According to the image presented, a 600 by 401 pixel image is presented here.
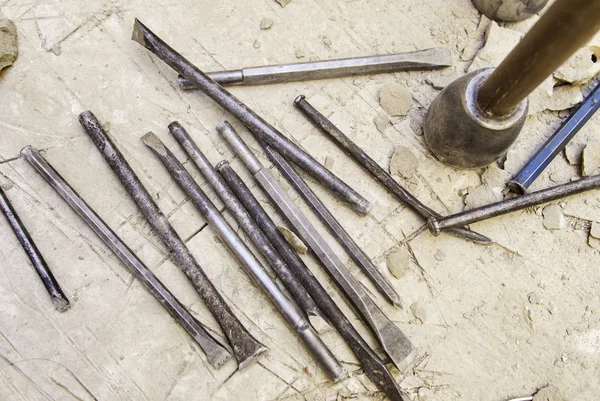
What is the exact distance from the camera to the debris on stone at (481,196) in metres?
2.32

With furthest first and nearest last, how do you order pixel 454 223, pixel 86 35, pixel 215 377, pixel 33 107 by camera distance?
pixel 86 35 < pixel 33 107 < pixel 454 223 < pixel 215 377

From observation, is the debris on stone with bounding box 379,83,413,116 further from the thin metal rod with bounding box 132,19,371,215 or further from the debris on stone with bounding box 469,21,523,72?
the thin metal rod with bounding box 132,19,371,215

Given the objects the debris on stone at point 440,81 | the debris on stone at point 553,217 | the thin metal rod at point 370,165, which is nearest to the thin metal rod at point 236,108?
the thin metal rod at point 370,165

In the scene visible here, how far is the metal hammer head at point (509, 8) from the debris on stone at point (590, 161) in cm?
78

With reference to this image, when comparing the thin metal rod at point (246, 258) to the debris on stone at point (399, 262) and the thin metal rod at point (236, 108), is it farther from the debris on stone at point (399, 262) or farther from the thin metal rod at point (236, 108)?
the debris on stone at point (399, 262)

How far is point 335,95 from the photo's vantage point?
2.47 metres

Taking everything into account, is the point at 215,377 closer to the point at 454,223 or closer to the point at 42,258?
the point at 42,258

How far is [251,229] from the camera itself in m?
2.12

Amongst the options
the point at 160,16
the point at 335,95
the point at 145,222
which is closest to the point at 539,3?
the point at 335,95

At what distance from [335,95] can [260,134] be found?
1.56 ft

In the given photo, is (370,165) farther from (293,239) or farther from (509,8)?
(509,8)

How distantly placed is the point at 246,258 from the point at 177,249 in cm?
29

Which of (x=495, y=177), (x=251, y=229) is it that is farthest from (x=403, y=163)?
(x=251, y=229)

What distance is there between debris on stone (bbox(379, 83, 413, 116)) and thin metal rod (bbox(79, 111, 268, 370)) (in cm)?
120
